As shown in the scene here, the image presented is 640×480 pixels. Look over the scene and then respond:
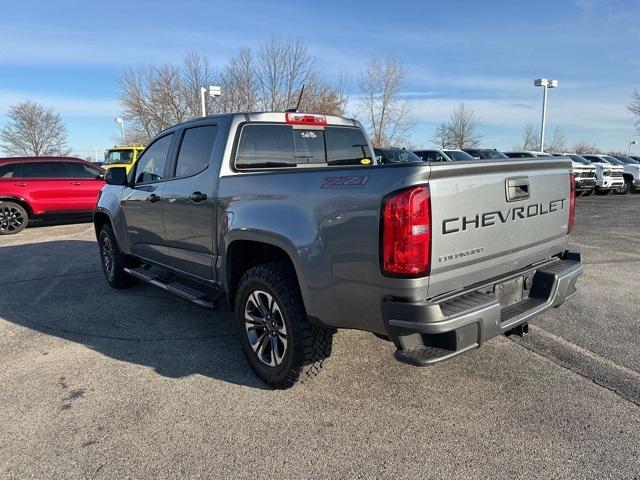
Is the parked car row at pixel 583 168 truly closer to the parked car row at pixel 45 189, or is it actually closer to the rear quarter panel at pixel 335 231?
the parked car row at pixel 45 189

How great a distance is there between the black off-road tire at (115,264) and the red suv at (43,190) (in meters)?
5.83

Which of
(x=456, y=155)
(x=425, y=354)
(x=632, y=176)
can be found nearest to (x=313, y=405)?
(x=425, y=354)

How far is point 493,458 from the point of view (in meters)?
2.50

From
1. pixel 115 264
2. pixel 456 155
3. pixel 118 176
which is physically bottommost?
pixel 115 264

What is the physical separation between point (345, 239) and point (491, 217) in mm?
887

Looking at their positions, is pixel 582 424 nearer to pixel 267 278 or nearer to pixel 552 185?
pixel 552 185

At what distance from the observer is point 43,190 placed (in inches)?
449

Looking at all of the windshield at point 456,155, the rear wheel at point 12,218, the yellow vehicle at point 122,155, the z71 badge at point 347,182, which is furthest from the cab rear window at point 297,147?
the windshield at point 456,155

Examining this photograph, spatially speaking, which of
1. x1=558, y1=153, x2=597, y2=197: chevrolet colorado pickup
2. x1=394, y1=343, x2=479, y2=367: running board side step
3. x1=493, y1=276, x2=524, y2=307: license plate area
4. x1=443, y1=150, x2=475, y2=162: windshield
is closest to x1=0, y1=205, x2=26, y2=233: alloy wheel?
x1=394, y1=343, x2=479, y2=367: running board side step

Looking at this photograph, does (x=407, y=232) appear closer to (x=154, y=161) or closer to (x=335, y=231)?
(x=335, y=231)

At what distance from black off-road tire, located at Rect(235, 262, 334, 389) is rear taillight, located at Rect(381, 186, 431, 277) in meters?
0.84

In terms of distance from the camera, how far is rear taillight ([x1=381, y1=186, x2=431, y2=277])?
2346 mm

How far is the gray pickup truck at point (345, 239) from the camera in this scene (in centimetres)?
242

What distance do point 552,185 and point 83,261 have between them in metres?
7.27
